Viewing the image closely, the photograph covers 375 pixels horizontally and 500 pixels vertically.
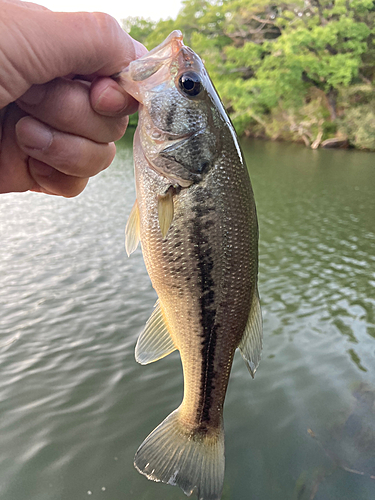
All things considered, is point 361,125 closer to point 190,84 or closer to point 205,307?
point 190,84

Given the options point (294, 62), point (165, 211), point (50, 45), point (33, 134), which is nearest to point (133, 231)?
point (165, 211)

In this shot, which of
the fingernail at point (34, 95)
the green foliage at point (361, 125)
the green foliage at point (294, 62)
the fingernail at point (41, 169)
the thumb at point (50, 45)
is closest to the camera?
the thumb at point (50, 45)

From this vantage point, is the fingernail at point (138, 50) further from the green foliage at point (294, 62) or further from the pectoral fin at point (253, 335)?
the green foliage at point (294, 62)

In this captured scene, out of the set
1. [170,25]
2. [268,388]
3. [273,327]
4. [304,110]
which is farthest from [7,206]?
[170,25]

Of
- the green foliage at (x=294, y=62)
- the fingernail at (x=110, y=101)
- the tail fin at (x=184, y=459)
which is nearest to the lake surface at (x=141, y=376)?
the tail fin at (x=184, y=459)

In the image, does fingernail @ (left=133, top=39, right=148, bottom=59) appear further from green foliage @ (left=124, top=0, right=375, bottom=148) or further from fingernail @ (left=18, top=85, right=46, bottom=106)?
green foliage @ (left=124, top=0, right=375, bottom=148)

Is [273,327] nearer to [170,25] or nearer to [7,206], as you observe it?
[7,206]

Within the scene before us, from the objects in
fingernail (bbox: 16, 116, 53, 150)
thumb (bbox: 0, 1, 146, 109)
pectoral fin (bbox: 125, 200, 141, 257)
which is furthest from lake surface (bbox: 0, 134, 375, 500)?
thumb (bbox: 0, 1, 146, 109)
